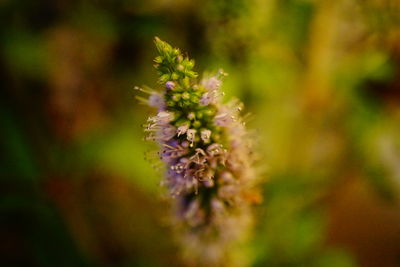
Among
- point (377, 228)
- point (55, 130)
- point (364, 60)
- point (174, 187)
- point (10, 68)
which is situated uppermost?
point (10, 68)

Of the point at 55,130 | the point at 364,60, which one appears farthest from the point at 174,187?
the point at 55,130

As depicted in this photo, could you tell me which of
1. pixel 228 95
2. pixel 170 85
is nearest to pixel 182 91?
pixel 170 85

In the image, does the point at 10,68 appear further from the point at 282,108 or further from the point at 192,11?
the point at 282,108

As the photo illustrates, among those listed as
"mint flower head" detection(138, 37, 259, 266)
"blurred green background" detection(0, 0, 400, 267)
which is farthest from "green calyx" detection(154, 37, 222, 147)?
"blurred green background" detection(0, 0, 400, 267)

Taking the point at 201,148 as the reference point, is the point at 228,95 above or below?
above

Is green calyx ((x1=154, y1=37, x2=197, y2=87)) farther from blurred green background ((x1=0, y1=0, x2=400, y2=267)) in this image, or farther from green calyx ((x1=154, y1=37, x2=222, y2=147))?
blurred green background ((x1=0, y1=0, x2=400, y2=267))

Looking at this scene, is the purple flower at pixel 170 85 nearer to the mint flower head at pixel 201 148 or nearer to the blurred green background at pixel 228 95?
the mint flower head at pixel 201 148

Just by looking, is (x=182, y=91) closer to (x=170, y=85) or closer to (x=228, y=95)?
(x=170, y=85)
